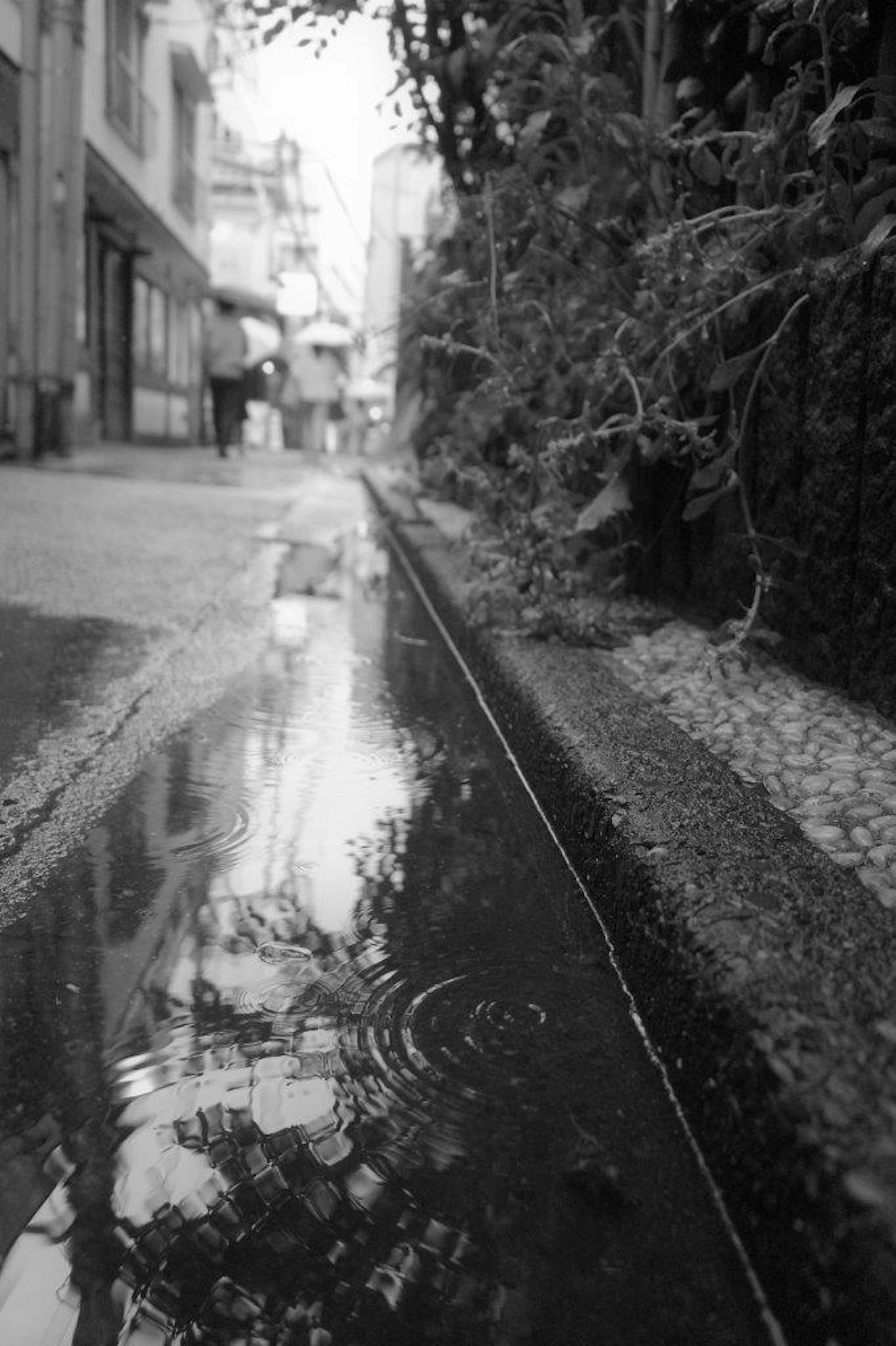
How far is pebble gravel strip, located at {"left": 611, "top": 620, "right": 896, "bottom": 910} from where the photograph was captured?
143cm

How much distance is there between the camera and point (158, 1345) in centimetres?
78

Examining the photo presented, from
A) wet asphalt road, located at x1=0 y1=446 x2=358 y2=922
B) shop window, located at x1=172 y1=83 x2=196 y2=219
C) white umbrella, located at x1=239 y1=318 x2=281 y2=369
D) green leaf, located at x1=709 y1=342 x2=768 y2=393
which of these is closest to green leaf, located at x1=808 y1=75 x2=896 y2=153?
green leaf, located at x1=709 y1=342 x2=768 y2=393

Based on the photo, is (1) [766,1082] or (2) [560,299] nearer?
(1) [766,1082]

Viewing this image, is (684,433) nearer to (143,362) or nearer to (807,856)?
(807,856)

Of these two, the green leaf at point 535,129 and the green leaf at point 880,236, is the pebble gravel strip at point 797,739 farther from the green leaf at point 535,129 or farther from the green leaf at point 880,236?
the green leaf at point 535,129

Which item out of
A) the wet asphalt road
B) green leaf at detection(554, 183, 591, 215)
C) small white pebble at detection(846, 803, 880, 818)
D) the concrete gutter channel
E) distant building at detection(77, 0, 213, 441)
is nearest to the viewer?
the concrete gutter channel

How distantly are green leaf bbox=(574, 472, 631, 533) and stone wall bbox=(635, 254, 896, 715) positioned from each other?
29 centimetres

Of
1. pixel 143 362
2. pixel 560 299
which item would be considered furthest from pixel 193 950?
pixel 143 362

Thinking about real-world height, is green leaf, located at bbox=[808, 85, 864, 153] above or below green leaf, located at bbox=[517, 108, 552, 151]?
below

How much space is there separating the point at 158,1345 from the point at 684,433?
185cm

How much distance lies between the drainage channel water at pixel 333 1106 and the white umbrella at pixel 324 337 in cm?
2485

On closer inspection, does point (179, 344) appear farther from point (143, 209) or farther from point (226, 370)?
point (226, 370)

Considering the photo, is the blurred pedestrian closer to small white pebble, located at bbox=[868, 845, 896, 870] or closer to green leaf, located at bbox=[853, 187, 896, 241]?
green leaf, located at bbox=[853, 187, 896, 241]

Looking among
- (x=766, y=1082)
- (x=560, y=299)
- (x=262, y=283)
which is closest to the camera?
(x=766, y=1082)
